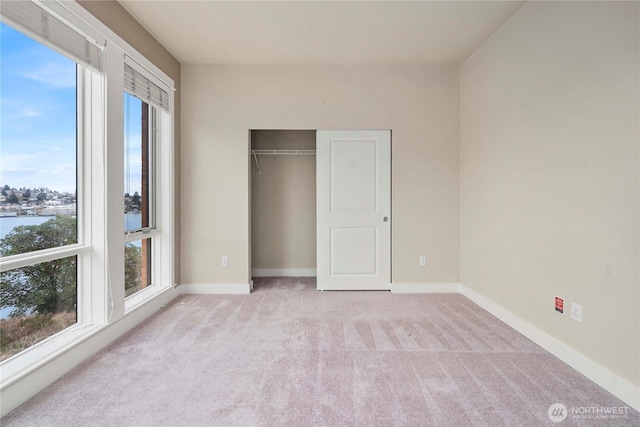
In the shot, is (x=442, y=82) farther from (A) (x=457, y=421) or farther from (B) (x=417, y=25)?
(A) (x=457, y=421)

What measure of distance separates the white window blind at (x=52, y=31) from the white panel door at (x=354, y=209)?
Result: 2.21m

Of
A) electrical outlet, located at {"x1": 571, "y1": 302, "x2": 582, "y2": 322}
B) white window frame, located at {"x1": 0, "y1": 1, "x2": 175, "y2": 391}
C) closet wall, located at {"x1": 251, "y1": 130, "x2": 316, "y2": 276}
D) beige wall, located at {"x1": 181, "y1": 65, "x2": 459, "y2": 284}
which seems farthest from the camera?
closet wall, located at {"x1": 251, "y1": 130, "x2": 316, "y2": 276}

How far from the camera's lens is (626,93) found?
1.67m

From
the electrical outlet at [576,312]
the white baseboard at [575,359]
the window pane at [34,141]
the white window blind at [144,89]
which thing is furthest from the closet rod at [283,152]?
the electrical outlet at [576,312]

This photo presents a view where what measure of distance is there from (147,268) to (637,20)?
419 centimetres

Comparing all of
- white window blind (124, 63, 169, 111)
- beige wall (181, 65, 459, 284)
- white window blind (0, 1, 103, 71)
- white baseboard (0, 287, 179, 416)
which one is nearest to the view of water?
white baseboard (0, 287, 179, 416)

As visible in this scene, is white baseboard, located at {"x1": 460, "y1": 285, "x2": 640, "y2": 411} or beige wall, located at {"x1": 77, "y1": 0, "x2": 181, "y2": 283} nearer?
white baseboard, located at {"x1": 460, "y1": 285, "x2": 640, "y2": 411}

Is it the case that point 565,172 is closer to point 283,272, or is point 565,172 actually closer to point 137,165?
point 283,272

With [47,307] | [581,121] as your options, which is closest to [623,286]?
[581,121]

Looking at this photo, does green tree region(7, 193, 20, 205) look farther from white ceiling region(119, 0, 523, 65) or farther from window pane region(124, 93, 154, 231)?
white ceiling region(119, 0, 523, 65)

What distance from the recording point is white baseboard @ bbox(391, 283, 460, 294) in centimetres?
360

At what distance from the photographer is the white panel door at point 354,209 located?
11.9 feet

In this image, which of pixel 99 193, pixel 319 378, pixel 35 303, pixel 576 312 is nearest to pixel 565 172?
pixel 576 312

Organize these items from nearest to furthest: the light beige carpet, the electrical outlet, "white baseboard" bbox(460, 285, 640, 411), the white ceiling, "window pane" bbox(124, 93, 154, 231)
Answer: the light beige carpet, "white baseboard" bbox(460, 285, 640, 411), the electrical outlet, the white ceiling, "window pane" bbox(124, 93, 154, 231)
